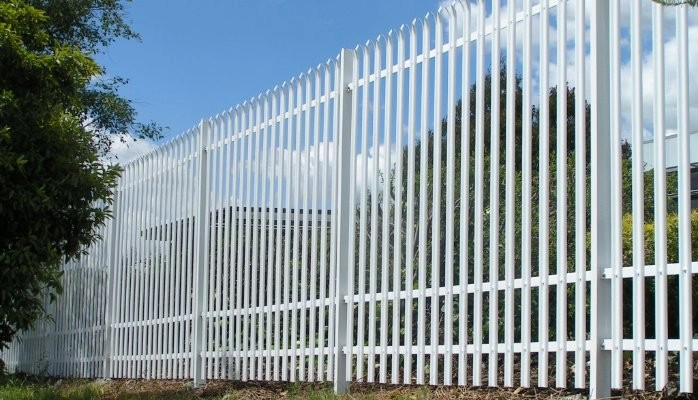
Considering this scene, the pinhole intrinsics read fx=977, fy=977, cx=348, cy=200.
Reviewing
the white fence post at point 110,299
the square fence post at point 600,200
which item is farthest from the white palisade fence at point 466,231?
the white fence post at point 110,299

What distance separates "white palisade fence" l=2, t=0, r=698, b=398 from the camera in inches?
180

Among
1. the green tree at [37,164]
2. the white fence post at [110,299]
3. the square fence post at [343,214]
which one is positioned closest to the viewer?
the square fence post at [343,214]

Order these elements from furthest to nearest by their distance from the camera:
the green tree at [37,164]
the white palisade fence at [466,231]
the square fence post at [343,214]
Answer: the green tree at [37,164] → the square fence post at [343,214] → the white palisade fence at [466,231]

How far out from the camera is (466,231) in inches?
218

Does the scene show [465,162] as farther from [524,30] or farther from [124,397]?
[124,397]

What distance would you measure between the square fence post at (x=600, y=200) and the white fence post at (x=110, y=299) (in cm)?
741

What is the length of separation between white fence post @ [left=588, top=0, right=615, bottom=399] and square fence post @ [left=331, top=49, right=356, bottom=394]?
2.25 metres

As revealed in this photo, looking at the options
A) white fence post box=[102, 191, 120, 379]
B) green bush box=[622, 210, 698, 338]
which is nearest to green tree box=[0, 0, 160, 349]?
white fence post box=[102, 191, 120, 379]

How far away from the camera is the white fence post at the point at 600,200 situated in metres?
4.61

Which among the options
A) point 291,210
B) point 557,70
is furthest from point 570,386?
point 291,210

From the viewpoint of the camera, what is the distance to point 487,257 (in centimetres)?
548

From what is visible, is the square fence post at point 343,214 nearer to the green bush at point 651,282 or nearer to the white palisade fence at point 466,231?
the white palisade fence at point 466,231

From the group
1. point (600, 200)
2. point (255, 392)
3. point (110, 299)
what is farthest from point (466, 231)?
point (110, 299)

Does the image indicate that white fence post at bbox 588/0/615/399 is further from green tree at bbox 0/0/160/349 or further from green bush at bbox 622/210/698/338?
green tree at bbox 0/0/160/349
